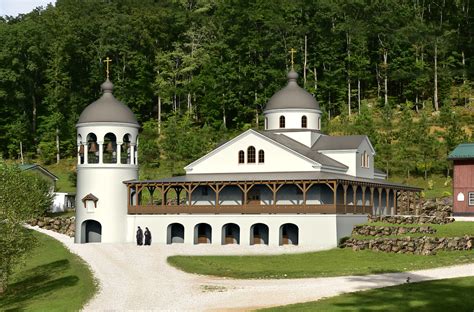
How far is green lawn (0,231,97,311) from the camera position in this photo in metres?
33.0

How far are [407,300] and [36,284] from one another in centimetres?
2182

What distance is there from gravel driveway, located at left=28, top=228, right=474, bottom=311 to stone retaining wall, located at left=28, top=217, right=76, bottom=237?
19.4 meters

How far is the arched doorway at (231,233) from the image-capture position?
5662 centimetres

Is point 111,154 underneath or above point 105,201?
above

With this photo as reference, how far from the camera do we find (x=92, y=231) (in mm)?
59312

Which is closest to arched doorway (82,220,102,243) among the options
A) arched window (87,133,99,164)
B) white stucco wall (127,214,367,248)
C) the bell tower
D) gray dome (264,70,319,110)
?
the bell tower

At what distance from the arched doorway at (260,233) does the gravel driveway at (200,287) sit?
11982mm

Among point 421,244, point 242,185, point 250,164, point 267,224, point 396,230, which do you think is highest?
point 250,164

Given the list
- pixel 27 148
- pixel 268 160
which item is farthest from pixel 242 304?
pixel 27 148

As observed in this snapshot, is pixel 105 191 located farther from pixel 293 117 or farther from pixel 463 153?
pixel 463 153

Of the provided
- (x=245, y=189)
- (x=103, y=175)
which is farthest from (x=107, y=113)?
(x=245, y=189)

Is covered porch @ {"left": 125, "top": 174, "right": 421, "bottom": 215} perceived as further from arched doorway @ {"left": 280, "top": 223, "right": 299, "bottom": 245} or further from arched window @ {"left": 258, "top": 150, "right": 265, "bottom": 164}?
arched window @ {"left": 258, "top": 150, "right": 265, "bottom": 164}

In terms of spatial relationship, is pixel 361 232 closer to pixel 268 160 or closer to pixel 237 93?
pixel 268 160

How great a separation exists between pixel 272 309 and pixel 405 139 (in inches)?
2022
